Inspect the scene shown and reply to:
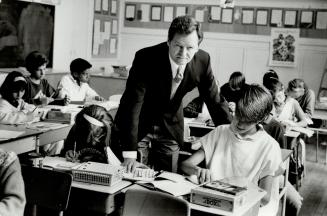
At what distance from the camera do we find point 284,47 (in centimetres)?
839

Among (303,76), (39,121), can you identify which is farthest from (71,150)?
(303,76)

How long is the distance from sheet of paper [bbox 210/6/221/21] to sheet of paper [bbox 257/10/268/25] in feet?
2.28

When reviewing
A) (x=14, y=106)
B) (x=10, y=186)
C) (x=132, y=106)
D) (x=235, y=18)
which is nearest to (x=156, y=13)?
(x=235, y=18)

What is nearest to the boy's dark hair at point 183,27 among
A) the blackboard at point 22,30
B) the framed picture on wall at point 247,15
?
the blackboard at point 22,30

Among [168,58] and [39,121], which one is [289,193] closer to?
[168,58]

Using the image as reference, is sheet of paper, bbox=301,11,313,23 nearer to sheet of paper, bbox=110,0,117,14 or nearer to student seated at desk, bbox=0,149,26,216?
sheet of paper, bbox=110,0,117,14

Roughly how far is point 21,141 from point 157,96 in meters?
1.40

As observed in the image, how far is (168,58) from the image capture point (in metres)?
2.90

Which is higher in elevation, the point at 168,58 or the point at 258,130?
the point at 168,58

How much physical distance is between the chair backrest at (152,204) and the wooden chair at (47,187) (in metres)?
0.35

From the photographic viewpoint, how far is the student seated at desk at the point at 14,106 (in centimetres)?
429

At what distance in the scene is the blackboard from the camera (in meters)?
6.54

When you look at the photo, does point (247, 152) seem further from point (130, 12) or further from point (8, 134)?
point (130, 12)

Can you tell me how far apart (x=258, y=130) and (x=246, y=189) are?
435 millimetres
